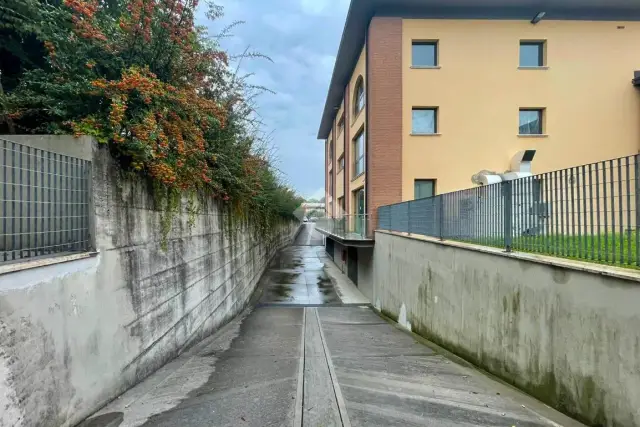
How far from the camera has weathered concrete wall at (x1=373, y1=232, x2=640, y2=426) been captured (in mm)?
2926

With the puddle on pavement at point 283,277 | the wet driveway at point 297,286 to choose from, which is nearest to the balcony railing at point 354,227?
the wet driveway at point 297,286

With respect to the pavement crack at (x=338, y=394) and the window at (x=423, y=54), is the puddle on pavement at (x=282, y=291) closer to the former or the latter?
the pavement crack at (x=338, y=394)

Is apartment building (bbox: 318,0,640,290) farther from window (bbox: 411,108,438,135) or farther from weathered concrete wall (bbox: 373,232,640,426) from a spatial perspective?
weathered concrete wall (bbox: 373,232,640,426)

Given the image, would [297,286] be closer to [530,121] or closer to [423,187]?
[423,187]

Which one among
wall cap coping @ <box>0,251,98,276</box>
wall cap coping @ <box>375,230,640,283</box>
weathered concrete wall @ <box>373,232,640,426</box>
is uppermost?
wall cap coping @ <box>0,251,98,276</box>

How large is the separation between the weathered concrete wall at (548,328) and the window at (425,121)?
8668 mm

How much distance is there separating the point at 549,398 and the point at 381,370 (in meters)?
1.94

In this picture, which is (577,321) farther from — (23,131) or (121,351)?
(23,131)

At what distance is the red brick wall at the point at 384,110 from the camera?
13.8 m

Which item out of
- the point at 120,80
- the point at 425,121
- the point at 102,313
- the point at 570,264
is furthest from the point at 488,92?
the point at 102,313

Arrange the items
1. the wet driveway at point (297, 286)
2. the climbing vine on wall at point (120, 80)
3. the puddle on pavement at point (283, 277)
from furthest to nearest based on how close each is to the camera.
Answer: the puddle on pavement at point (283, 277) < the wet driveway at point (297, 286) < the climbing vine on wall at point (120, 80)

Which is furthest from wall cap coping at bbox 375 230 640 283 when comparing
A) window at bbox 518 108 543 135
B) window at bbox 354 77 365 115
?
window at bbox 354 77 365 115

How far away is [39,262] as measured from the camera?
8.96 ft

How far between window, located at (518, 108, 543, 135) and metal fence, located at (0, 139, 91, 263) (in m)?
15.3
